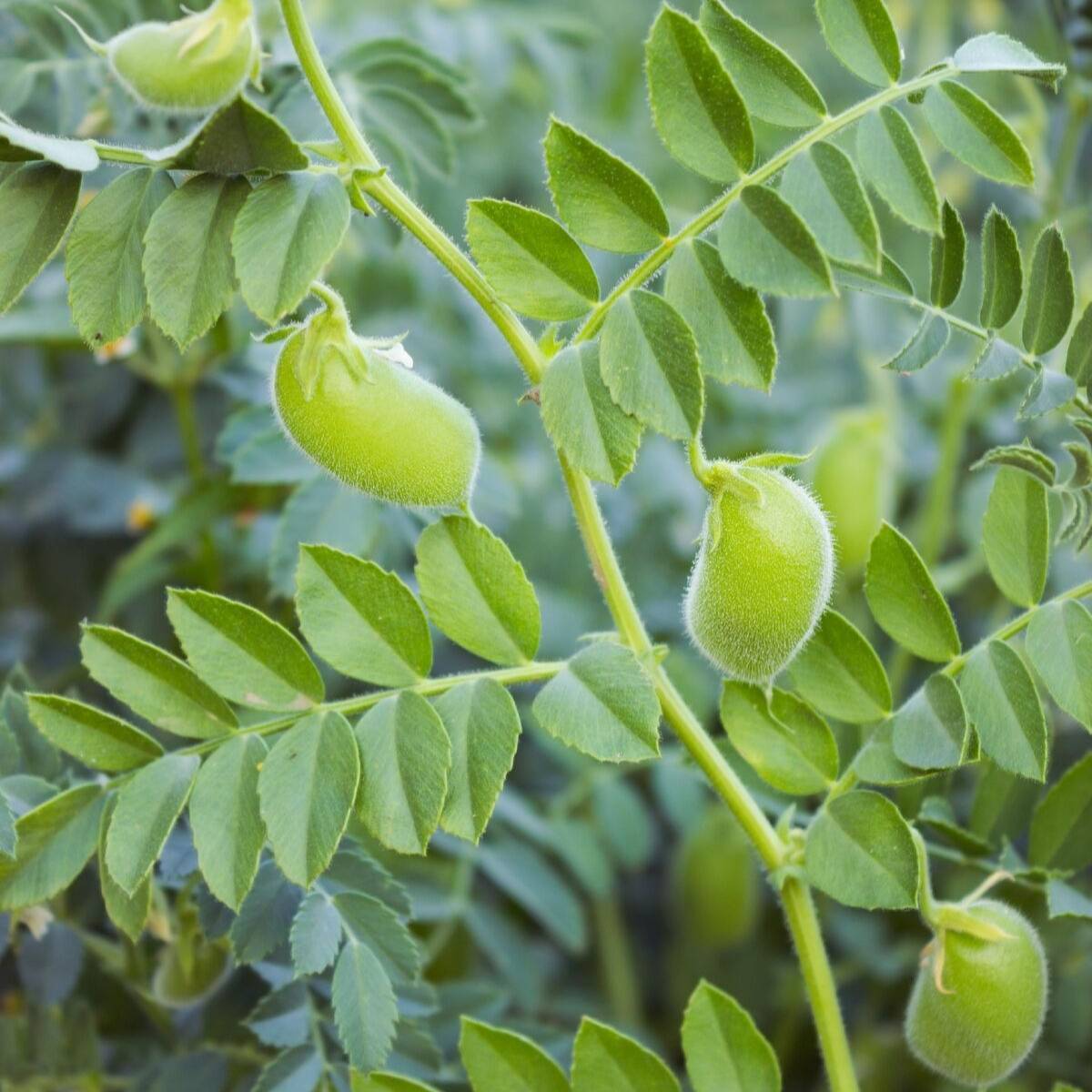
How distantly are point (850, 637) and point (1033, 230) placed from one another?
0.55 metres

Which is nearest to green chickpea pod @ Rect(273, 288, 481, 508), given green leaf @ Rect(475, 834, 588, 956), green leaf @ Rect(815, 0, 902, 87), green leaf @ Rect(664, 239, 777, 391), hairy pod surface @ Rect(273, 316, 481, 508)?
hairy pod surface @ Rect(273, 316, 481, 508)

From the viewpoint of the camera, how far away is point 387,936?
0.57 metres

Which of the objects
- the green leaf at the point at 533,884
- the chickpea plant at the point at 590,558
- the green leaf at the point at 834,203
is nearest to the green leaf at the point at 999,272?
the chickpea plant at the point at 590,558

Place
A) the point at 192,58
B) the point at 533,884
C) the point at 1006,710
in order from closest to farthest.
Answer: the point at 192,58 → the point at 1006,710 → the point at 533,884

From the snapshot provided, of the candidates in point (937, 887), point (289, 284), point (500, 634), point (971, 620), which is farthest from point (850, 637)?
point (971, 620)

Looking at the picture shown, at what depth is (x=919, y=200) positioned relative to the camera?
0.51 metres

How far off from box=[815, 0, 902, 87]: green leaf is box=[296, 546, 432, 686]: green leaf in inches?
11.0

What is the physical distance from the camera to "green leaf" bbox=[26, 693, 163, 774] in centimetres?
55

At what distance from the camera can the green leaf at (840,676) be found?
0.61 meters

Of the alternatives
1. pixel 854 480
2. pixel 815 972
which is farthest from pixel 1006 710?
pixel 854 480

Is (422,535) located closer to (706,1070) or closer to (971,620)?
(706,1070)

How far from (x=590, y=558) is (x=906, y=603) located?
0.15 meters

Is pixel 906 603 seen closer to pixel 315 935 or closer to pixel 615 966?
pixel 315 935

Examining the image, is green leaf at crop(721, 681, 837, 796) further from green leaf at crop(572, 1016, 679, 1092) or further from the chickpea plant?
green leaf at crop(572, 1016, 679, 1092)
